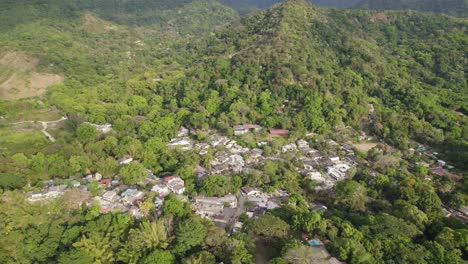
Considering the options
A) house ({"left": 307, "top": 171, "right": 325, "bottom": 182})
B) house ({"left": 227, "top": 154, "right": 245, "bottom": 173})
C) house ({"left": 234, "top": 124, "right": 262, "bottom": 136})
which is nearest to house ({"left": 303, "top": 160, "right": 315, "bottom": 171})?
house ({"left": 307, "top": 171, "right": 325, "bottom": 182})

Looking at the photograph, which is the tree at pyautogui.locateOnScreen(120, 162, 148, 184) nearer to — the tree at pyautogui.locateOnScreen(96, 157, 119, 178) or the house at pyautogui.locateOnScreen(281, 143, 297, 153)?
the tree at pyautogui.locateOnScreen(96, 157, 119, 178)

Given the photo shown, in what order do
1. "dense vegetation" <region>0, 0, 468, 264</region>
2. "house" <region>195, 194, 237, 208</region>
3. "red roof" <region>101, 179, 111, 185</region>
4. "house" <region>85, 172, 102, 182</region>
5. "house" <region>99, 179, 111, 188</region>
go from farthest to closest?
"house" <region>85, 172, 102, 182</region> < "red roof" <region>101, 179, 111, 185</region> < "house" <region>99, 179, 111, 188</region> < "house" <region>195, 194, 237, 208</region> < "dense vegetation" <region>0, 0, 468, 264</region>

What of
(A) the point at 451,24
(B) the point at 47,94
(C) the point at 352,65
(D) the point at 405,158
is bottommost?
(B) the point at 47,94

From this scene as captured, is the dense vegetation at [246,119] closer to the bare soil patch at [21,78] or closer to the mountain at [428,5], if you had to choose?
the bare soil patch at [21,78]

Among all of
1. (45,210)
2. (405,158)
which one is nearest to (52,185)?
(45,210)

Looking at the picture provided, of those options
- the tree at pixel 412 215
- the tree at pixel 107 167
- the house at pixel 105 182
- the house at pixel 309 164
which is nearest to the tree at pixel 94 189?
the house at pixel 105 182

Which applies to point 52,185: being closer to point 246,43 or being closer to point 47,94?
point 47,94

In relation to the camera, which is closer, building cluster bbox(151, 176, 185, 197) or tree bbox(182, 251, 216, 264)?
tree bbox(182, 251, 216, 264)
